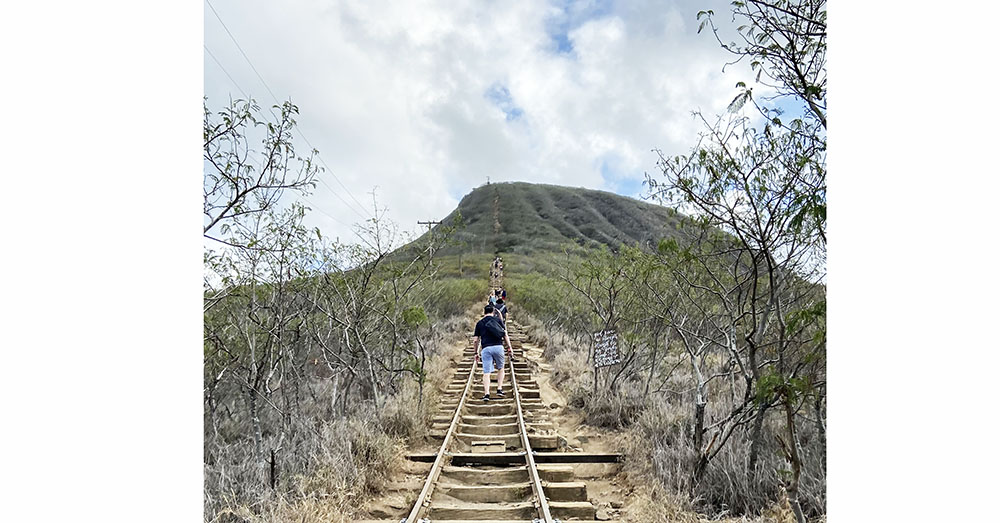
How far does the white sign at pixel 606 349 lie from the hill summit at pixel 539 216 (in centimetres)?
6743

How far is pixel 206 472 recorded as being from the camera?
6.44m

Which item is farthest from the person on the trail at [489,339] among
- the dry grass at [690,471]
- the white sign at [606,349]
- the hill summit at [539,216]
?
the hill summit at [539,216]

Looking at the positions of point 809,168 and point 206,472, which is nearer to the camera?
point 809,168

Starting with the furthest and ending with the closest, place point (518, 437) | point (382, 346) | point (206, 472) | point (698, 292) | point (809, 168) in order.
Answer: point (382, 346) → point (698, 292) → point (518, 437) → point (206, 472) → point (809, 168)

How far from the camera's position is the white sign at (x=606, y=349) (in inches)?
360

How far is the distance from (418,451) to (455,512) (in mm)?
2289

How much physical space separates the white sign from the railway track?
1358mm

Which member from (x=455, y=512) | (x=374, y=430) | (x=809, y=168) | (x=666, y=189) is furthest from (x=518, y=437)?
(x=809, y=168)

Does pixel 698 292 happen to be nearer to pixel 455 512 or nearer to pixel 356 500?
pixel 455 512

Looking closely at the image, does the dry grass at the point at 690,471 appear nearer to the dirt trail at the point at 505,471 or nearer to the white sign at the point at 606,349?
the dirt trail at the point at 505,471

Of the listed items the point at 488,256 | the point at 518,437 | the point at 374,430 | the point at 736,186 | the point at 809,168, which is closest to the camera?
the point at 809,168

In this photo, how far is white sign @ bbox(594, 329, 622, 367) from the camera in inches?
360

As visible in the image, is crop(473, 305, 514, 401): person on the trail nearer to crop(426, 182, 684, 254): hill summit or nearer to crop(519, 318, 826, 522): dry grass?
crop(519, 318, 826, 522): dry grass

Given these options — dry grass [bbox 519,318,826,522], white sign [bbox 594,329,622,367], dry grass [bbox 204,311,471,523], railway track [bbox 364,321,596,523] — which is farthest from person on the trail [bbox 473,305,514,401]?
dry grass [bbox 519,318,826,522]
